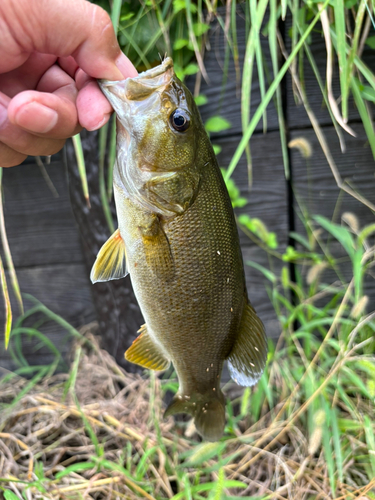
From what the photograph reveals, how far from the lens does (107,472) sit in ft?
4.43

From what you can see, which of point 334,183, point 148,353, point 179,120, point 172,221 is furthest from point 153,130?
point 334,183

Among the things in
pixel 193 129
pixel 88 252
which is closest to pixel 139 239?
pixel 193 129

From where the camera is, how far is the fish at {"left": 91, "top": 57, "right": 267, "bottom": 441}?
0.83 metres

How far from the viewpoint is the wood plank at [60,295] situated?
187 cm

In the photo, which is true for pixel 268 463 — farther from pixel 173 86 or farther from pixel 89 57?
pixel 89 57

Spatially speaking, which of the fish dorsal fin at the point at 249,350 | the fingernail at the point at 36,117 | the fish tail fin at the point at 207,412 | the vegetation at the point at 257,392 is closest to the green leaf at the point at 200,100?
the vegetation at the point at 257,392

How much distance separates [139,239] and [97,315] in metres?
1.03

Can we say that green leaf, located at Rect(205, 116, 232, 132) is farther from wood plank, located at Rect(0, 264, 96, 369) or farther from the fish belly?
wood plank, located at Rect(0, 264, 96, 369)

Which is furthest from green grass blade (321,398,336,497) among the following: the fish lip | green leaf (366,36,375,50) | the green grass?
green leaf (366,36,375,50)

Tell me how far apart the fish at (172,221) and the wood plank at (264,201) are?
730mm

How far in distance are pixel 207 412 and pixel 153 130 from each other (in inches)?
30.0

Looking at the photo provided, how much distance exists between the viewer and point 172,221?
0.87 metres

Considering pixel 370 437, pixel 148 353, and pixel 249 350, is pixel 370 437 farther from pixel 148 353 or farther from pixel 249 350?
pixel 148 353

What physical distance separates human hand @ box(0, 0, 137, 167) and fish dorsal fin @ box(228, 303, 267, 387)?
60 centimetres
